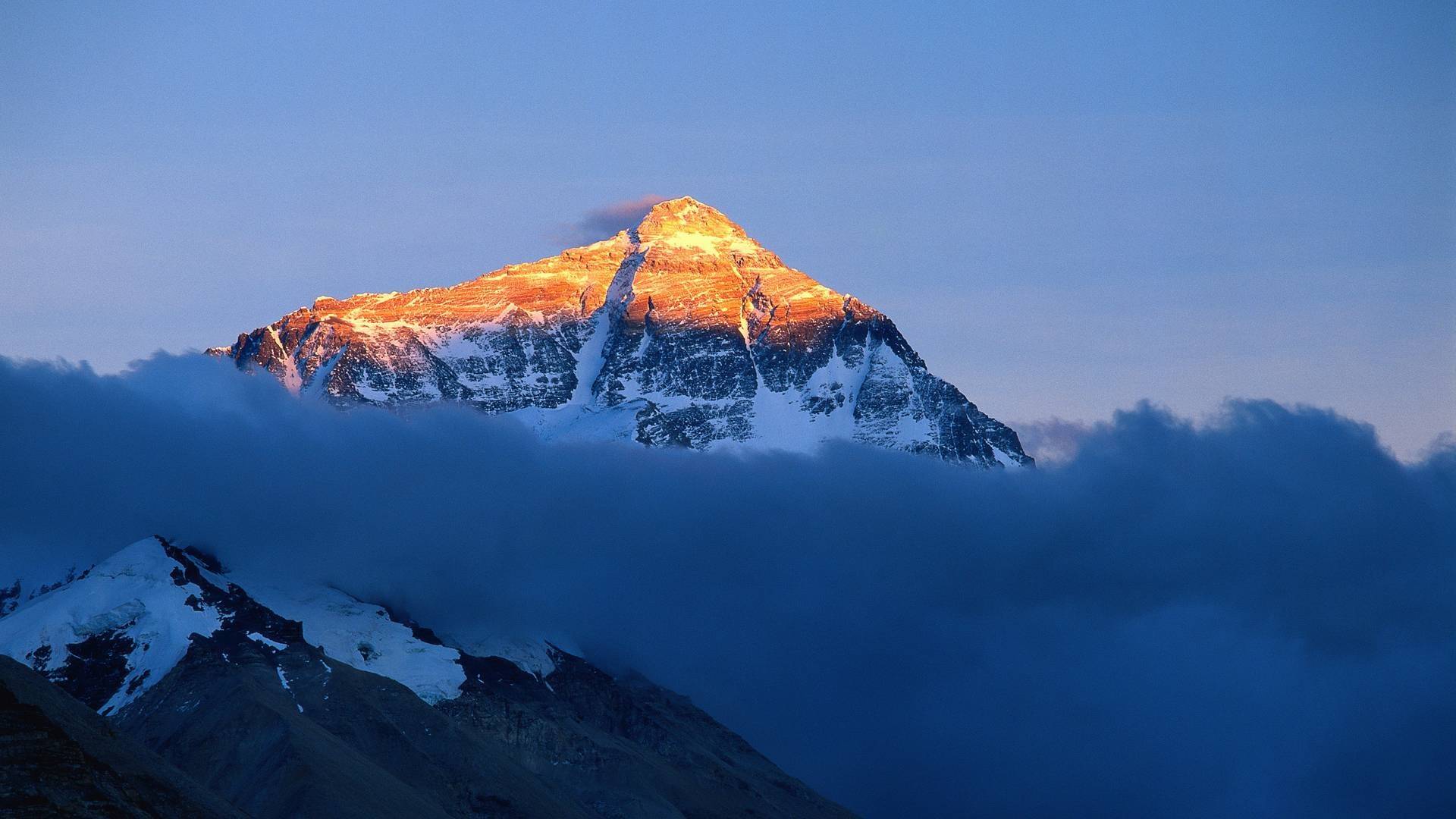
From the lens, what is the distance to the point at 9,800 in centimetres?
17200

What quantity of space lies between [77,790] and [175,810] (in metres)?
21.4

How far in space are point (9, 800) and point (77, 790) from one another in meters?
7.71

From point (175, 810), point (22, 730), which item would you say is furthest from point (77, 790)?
point (175, 810)

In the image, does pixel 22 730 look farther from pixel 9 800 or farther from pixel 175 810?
pixel 175 810

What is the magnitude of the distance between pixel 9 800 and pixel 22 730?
9.29m

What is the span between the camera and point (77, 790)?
179 meters

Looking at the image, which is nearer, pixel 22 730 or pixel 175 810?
pixel 22 730

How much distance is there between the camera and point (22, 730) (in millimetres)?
180125

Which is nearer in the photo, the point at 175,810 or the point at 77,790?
the point at 77,790

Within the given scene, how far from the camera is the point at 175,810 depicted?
199500 mm

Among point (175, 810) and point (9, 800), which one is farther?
point (175, 810)

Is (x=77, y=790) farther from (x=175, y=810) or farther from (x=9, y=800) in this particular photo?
(x=175, y=810)

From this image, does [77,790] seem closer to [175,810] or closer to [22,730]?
[22,730]

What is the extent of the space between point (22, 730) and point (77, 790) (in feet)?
21.9
